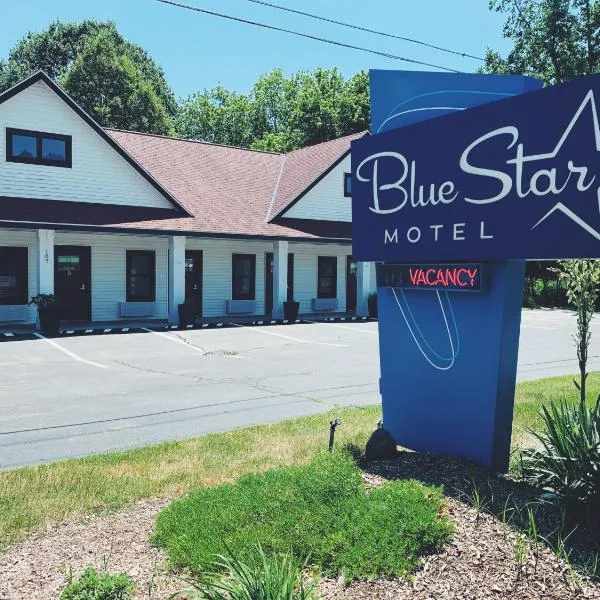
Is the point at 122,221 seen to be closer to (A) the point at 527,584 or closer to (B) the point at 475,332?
(B) the point at 475,332

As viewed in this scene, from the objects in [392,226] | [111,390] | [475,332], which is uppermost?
[392,226]

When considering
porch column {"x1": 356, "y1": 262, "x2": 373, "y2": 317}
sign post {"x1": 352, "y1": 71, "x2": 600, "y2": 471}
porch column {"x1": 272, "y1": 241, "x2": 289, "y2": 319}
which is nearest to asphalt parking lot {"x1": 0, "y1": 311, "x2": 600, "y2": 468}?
sign post {"x1": 352, "y1": 71, "x2": 600, "y2": 471}

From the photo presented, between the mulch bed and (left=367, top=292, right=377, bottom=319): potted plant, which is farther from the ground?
(left=367, top=292, right=377, bottom=319): potted plant

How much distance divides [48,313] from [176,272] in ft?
15.8

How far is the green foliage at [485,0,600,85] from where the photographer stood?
45.0 metres

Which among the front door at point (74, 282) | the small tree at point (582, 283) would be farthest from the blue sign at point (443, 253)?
the front door at point (74, 282)

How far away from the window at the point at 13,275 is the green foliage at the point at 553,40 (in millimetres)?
35955

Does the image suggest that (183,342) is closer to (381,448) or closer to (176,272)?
(176,272)

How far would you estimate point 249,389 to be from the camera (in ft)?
38.3

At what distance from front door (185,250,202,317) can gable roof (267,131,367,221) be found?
3.50 meters

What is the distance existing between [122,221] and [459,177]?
17038mm

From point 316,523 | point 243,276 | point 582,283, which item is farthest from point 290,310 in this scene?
point 316,523

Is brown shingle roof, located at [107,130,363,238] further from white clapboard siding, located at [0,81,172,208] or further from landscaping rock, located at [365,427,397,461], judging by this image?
landscaping rock, located at [365,427,397,461]

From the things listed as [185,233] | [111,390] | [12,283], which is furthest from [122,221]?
[111,390]
